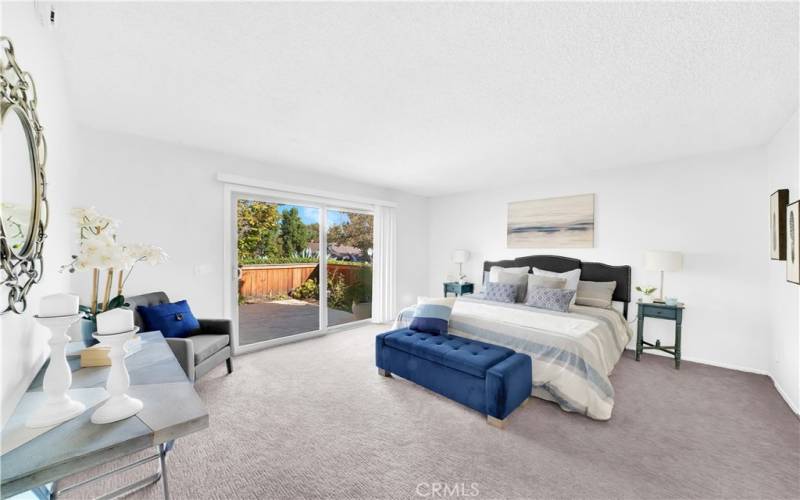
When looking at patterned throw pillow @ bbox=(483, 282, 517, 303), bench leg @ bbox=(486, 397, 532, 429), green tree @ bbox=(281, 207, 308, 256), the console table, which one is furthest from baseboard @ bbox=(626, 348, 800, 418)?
green tree @ bbox=(281, 207, 308, 256)

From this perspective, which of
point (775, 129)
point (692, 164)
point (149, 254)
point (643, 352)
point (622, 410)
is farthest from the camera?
point (643, 352)

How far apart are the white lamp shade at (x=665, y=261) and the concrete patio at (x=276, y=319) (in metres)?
4.32

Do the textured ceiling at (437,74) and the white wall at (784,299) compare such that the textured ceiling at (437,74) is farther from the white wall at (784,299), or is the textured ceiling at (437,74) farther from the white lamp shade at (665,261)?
the white lamp shade at (665,261)

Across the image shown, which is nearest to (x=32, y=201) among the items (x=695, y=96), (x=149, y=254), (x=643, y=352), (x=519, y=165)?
(x=149, y=254)

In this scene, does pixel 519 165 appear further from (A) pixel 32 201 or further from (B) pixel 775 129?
(A) pixel 32 201

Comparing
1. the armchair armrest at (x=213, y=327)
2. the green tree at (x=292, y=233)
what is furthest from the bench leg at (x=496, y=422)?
the green tree at (x=292, y=233)

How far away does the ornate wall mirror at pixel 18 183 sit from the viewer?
92cm

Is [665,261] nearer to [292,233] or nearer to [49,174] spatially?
[292,233]

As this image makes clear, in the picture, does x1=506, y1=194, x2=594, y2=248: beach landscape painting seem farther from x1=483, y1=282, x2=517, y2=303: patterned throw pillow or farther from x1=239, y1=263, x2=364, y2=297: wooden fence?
x1=239, y1=263, x2=364, y2=297: wooden fence

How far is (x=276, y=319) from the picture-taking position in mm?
4637

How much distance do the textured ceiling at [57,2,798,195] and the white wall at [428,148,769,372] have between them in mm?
464

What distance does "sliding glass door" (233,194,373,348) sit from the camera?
13.3 ft

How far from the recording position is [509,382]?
235 cm

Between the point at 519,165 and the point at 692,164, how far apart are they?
195 cm
